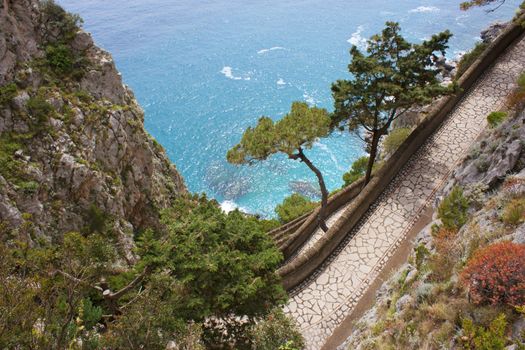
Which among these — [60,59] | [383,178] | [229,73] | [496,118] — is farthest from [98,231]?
[229,73]

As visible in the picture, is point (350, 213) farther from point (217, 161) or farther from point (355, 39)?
point (355, 39)

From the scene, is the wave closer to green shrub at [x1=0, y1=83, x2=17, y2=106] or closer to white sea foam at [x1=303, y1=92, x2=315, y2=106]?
white sea foam at [x1=303, y1=92, x2=315, y2=106]

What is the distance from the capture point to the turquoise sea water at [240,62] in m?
50.7

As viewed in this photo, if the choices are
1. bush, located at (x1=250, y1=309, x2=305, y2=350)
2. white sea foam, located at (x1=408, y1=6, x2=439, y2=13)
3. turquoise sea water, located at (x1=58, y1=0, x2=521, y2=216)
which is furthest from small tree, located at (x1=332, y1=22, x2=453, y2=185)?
white sea foam, located at (x1=408, y1=6, x2=439, y2=13)

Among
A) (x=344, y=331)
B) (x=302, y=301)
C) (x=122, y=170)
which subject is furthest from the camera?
(x=122, y=170)

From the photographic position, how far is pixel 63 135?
74.6ft

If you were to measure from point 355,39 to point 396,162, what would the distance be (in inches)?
2060

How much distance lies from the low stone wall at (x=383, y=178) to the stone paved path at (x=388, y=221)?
0.34 meters

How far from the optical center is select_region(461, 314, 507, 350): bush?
7469mm

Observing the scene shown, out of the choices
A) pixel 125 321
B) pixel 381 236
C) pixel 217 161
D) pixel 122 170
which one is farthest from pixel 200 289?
pixel 217 161

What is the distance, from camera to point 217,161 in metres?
51.4

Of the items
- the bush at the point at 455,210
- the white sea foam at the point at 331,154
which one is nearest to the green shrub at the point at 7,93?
the bush at the point at 455,210

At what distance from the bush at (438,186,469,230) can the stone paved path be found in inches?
181

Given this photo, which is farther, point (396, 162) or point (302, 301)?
point (396, 162)
